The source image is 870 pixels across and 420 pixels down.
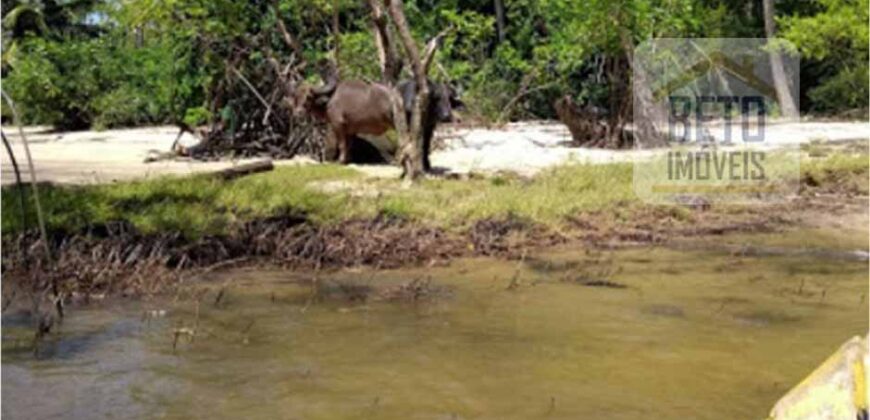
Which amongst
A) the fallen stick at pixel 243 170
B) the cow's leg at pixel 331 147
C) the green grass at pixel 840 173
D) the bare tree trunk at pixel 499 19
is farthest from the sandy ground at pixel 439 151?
the bare tree trunk at pixel 499 19

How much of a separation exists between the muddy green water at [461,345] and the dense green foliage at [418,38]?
24.7 feet

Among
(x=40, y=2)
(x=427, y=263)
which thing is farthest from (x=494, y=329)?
(x=40, y=2)

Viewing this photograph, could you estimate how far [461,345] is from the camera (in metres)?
5.74

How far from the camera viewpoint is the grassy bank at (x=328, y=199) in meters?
8.45

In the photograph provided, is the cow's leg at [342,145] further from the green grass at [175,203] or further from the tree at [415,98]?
the green grass at [175,203]

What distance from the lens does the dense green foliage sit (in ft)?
50.3

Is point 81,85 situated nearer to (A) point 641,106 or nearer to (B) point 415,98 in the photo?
(A) point 641,106

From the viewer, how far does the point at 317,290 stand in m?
7.02

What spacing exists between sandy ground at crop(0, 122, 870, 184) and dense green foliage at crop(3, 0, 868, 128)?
89 centimetres

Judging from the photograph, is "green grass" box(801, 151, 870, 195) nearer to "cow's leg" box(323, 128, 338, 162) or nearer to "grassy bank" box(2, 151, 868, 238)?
"grassy bank" box(2, 151, 868, 238)

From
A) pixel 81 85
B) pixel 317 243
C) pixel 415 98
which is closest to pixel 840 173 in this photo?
pixel 415 98

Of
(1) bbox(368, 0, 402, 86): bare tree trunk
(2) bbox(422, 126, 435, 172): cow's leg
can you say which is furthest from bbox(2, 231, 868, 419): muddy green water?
(1) bbox(368, 0, 402, 86): bare tree trunk

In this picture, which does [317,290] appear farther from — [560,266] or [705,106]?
[705,106]

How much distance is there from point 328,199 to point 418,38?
37.7 feet
